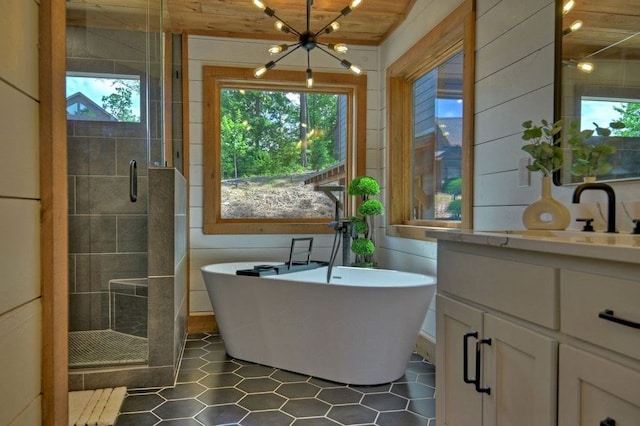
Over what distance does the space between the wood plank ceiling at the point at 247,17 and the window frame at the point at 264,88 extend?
325mm

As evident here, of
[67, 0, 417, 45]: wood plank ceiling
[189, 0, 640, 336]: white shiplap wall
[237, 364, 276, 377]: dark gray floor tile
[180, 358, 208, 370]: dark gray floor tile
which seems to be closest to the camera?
[189, 0, 640, 336]: white shiplap wall

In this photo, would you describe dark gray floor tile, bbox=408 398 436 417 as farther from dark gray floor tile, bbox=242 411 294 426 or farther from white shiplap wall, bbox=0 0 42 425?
white shiplap wall, bbox=0 0 42 425

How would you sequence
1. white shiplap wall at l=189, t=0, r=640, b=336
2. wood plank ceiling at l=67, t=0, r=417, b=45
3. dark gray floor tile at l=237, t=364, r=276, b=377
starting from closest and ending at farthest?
white shiplap wall at l=189, t=0, r=640, b=336
dark gray floor tile at l=237, t=364, r=276, b=377
wood plank ceiling at l=67, t=0, r=417, b=45

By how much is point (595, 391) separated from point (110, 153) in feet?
10.5

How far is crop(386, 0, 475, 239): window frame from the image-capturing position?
2355 millimetres

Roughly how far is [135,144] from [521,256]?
9.20 ft

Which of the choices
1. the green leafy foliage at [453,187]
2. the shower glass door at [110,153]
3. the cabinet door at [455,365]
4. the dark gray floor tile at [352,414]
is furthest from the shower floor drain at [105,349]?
the green leafy foliage at [453,187]

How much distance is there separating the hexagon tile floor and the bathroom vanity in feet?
2.40

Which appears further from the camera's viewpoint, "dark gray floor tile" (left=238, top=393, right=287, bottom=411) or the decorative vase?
"dark gray floor tile" (left=238, top=393, right=287, bottom=411)

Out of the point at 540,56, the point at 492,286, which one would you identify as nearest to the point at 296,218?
the point at 540,56

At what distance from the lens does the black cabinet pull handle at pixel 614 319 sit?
30.0 inches

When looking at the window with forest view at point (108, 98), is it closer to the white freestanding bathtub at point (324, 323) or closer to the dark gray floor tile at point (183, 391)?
the white freestanding bathtub at point (324, 323)

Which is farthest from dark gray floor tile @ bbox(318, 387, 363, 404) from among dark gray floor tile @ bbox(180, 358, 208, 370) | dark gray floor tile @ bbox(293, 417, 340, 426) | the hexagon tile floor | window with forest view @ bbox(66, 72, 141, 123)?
window with forest view @ bbox(66, 72, 141, 123)

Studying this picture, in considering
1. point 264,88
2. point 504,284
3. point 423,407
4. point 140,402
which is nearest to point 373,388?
point 423,407
